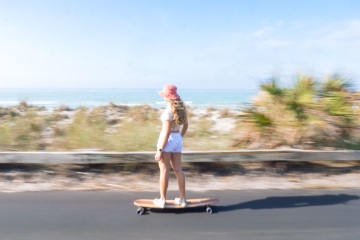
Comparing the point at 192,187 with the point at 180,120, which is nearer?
the point at 180,120

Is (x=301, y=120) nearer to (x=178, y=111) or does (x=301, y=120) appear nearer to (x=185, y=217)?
(x=178, y=111)

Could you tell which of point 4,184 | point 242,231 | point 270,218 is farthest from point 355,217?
point 4,184

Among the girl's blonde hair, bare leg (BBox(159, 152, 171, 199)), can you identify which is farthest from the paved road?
the girl's blonde hair

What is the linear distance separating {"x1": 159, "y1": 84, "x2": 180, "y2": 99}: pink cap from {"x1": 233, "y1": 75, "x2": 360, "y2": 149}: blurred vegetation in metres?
3.35

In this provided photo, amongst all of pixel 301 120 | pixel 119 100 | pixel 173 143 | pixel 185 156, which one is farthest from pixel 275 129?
pixel 119 100

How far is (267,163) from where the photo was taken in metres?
7.28

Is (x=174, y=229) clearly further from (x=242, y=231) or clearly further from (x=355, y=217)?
(x=355, y=217)

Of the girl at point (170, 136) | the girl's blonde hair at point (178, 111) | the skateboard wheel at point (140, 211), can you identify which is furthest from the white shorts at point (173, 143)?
the skateboard wheel at point (140, 211)

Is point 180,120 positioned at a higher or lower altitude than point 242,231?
higher

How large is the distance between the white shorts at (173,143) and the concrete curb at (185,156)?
5.70 feet

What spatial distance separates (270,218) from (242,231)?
64cm

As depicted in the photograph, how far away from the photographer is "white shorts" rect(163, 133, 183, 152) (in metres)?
5.04

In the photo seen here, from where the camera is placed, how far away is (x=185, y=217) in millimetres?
5016

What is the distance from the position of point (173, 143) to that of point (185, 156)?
1813mm
